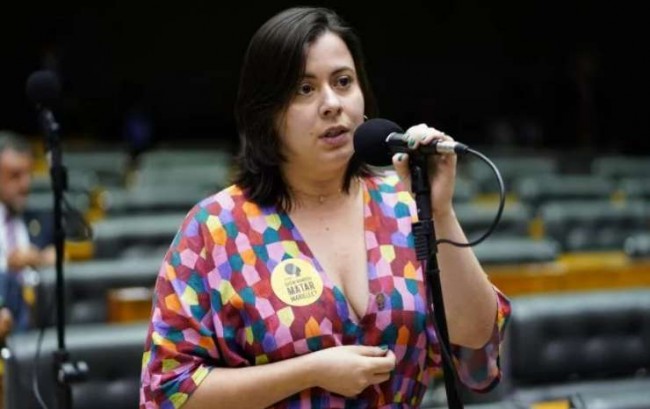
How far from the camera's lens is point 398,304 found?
6.14ft

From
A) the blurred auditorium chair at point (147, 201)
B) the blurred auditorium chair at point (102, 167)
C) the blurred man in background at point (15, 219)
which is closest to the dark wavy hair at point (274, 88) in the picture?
the blurred man in background at point (15, 219)

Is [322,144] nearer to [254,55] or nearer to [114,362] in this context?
[254,55]

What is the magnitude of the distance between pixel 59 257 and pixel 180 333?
1.09 meters

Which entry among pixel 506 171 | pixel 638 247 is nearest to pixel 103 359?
pixel 638 247

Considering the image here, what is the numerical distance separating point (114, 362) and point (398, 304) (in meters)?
1.56

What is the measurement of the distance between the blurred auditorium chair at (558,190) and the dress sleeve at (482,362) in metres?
5.80

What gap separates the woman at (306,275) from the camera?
5.92 ft

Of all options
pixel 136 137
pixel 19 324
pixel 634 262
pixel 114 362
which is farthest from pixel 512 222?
pixel 136 137

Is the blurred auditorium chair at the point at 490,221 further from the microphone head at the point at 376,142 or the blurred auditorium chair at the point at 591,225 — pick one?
the microphone head at the point at 376,142

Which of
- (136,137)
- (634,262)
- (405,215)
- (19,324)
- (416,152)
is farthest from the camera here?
(136,137)

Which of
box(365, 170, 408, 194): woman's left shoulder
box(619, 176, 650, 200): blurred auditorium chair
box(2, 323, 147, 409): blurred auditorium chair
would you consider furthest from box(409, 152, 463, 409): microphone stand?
box(619, 176, 650, 200): blurred auditorium chair

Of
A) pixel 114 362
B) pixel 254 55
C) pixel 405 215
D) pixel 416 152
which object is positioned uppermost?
pixel 254 55

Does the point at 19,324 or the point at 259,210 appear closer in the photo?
the point at 259,210

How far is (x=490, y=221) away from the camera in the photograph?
616cm
